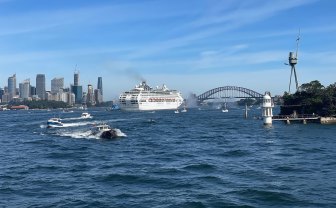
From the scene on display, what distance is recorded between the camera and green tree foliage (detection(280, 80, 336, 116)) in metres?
96.9

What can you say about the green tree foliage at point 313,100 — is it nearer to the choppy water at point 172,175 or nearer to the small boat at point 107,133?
the choppy water at point 172,175

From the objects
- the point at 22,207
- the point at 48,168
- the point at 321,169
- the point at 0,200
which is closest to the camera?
the point at 22,207

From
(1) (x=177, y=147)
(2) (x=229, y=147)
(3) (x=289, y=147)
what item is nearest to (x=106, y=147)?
(1) (x=177, y=147)

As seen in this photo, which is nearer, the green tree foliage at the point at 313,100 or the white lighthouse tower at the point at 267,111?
the white lighthouse tower at the point at 267,111

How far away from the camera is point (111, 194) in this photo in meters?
28.2

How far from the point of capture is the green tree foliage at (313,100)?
96938 millimetres

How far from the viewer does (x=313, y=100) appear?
324 feet

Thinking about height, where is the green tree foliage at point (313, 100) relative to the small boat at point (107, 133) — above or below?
above

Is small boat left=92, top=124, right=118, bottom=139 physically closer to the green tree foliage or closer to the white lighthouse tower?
the white lighthouse tower

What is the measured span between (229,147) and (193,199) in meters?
26.6

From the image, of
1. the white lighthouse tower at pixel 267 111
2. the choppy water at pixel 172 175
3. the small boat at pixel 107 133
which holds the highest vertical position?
the white lighthouse tower at pixel 267 111

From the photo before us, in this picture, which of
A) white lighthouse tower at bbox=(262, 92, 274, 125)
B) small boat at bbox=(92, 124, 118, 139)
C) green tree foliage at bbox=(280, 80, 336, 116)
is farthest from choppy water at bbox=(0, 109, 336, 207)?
green tree foliage at bbox=(280, 80, 336, 116)

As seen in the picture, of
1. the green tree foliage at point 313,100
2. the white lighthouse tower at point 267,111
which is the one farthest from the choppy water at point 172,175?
the green tree foliage at point 313,100

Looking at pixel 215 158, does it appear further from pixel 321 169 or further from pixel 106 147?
pixel 106 147
